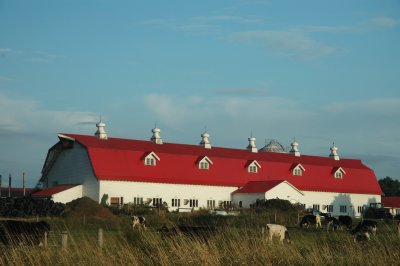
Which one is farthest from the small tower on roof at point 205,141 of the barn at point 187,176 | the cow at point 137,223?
the cow at point 137,223

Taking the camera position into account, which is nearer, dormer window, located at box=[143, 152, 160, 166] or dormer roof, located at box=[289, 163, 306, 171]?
dormer window, located at box=[143, 152, 160, 166]

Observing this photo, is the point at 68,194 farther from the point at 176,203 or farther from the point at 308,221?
the point at 308,221

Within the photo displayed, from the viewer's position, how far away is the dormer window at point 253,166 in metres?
73.8

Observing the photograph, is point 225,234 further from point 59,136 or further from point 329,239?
point 59,136

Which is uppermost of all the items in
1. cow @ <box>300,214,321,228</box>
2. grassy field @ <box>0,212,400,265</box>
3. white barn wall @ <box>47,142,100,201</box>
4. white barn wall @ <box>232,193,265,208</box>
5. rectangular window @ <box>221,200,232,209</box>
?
white barn wall @ <box>47,142,100,201</box>

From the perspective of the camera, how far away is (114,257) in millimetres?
14266

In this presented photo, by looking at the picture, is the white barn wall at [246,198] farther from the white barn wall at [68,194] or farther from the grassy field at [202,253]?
the grassy field at [202,253]

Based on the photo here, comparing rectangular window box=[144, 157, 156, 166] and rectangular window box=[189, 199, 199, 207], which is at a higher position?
rectangular window box=[144, 157, 156, 166]

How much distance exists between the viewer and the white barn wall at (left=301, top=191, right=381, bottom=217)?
74875mm

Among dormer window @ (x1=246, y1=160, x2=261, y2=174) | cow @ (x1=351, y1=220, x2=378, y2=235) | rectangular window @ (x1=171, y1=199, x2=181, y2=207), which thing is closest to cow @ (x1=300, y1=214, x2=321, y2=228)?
cow @ (x1=351, y1=220, x2=378, y2=235)

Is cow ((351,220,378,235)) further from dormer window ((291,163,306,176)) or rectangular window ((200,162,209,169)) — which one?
dormer window ((291,163,306,176))

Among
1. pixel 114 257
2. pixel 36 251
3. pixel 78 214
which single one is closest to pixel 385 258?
pixel 114 257

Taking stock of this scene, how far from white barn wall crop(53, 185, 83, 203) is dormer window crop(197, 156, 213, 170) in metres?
12.2

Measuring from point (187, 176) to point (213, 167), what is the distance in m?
3.73
